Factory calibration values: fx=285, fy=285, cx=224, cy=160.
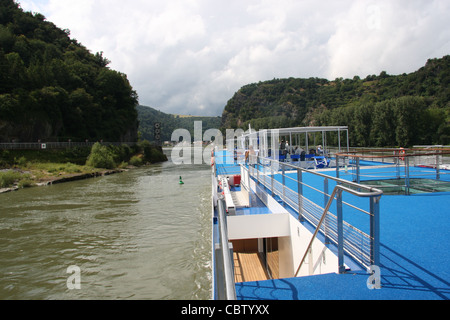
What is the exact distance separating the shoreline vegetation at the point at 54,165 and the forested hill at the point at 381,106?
3839 cm

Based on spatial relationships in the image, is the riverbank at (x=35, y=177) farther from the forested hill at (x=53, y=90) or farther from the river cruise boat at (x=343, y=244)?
the river cruise boat at (x=343, y=244)

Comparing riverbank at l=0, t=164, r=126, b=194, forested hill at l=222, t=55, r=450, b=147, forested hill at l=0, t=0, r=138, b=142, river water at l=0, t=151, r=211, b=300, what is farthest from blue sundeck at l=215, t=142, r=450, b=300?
forested hill at l=0, t=0, r=138, b=142

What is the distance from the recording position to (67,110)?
52.6m

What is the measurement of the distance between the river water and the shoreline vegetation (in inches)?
330

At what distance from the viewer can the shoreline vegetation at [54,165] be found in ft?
92.9

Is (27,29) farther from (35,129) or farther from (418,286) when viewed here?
(418,286)

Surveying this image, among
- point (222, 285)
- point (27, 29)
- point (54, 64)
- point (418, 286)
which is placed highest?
point (27, 29)

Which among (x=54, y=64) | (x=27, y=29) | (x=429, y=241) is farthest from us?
(x=27, y=29)

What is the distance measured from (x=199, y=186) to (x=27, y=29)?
249 ft

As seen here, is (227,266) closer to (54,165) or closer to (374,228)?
(374,228)

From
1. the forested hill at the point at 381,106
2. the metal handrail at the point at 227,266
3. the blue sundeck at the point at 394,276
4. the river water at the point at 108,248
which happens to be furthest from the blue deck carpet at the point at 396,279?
the forested hill at the point at 381,106

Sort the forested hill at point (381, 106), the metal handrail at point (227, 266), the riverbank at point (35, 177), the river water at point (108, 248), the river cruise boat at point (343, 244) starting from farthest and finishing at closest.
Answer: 1. the forested hill at point (381, 106)
2. the riverbank at point (35, 177)
3. the river water at point (108, 248)
4. the river cruise boat at point (343, 244)
5. the metal handrail at point (227, 266)

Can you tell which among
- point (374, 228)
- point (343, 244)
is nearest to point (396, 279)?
point (374, 228)

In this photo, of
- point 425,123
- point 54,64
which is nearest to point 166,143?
point 54,64
